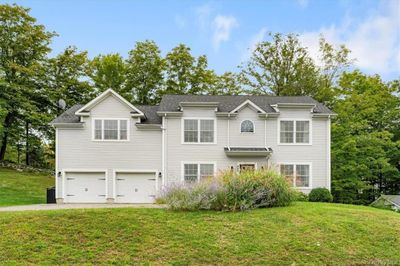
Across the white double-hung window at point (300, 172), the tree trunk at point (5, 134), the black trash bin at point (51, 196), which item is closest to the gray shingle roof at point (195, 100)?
the white double-hung window at point (300, 172)

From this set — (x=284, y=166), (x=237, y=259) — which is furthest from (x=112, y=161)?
(x=237, y=259)

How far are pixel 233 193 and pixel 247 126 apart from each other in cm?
998

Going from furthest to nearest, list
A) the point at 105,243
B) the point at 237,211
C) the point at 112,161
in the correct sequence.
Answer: the point at 112,161 < the point at 237,211 < the point at 105,243

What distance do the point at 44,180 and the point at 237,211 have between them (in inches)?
866

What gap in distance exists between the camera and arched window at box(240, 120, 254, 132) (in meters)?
20.2

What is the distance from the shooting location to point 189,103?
19.8 m

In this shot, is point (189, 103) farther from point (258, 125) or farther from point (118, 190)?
point (118, 190)

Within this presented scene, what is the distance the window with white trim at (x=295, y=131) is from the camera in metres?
20.3

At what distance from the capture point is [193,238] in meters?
8.26

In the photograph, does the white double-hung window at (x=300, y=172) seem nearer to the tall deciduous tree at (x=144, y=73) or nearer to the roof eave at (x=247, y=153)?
the roof eave at (x=247, y=153)

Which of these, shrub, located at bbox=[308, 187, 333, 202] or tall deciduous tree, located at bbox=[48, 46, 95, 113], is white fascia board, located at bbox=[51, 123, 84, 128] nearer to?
tall deciduous tree, located at bbox=[48, 46, 95, 113]

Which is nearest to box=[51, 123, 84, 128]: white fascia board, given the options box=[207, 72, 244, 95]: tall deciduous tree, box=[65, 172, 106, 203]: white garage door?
box=[65, 172, 106, 203]: white garage door

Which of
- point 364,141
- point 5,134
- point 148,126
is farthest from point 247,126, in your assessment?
point 5,134

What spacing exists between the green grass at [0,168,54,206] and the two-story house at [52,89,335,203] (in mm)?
2843
